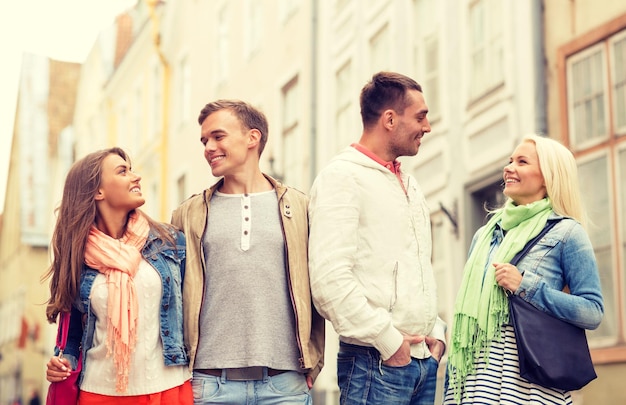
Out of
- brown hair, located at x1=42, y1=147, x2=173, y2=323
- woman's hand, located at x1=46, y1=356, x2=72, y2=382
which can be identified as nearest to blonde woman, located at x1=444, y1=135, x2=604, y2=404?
brown hair, located at x1=42, y1=147, x2=173, y2=323

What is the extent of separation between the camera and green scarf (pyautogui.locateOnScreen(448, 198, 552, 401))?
438cm

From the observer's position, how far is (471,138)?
12.0m

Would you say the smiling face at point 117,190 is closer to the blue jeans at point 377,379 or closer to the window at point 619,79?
the blue jeans at point 377,379

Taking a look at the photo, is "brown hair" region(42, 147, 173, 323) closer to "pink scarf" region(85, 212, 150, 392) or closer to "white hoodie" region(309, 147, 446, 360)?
"pink scarf" region(85, 212, 150, 392)

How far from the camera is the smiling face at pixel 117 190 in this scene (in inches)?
176

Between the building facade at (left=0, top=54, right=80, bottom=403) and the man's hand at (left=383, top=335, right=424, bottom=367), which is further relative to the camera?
the building facade at (left=0, top=54, right=80, bottom=403)

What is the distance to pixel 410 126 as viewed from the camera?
4.45 metres

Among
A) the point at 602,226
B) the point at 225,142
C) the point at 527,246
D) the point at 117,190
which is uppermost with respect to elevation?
the point at 602,226

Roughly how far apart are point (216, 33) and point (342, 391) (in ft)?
62.5

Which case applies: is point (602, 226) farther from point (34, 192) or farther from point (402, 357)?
point (34, 192)

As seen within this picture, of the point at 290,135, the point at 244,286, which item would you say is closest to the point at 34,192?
the point at 290,135

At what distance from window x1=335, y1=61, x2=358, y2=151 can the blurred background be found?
34 millimetres

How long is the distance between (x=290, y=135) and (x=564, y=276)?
14.3 metres

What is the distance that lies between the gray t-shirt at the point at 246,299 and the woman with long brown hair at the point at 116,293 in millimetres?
123
